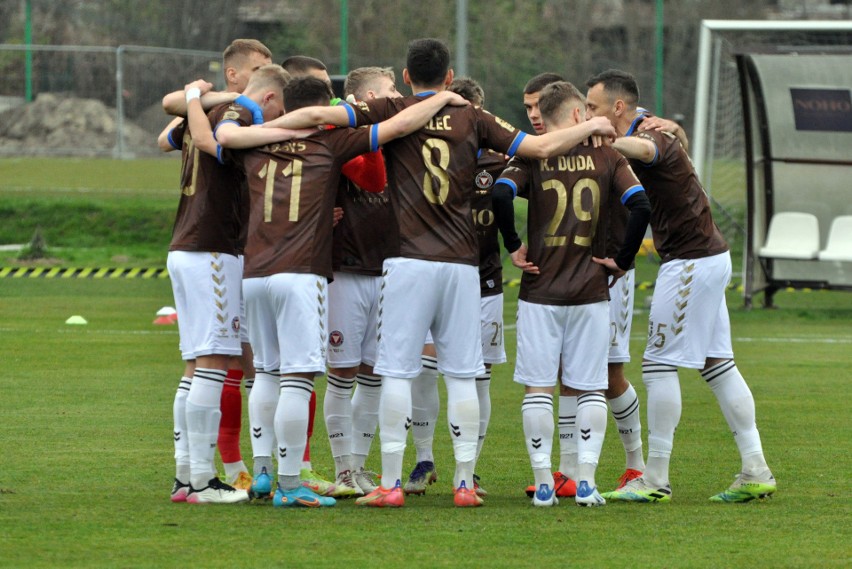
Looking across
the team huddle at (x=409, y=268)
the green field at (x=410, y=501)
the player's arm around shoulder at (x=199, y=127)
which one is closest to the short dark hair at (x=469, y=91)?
the team huddle at (x=409, y=268)

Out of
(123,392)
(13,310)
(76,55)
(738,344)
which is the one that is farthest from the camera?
(76,55)

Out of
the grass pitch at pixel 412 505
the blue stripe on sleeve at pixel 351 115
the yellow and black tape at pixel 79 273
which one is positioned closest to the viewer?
the grass pitch at pixel 412 505

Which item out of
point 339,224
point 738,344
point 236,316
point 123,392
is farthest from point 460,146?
point 738,344

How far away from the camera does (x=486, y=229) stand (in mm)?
8367

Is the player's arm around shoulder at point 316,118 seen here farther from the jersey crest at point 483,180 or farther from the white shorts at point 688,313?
the white shorts at point 688,313

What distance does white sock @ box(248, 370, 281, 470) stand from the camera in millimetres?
7363

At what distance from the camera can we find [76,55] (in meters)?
32.6

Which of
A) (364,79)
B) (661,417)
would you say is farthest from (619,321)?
(364,79)

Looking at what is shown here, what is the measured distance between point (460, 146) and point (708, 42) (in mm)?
12581

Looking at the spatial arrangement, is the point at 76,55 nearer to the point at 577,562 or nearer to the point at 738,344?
the point at 738,344

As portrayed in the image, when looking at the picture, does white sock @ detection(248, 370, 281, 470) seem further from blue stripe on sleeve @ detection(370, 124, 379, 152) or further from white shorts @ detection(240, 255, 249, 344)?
blue stripe on sleeve @ detection(370, 124, 379, 152)

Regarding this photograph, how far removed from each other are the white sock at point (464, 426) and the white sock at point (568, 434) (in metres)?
0.66

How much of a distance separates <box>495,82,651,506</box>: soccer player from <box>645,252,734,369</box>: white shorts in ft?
1.40

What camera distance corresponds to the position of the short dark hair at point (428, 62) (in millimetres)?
7383
